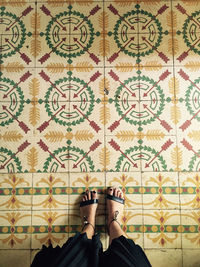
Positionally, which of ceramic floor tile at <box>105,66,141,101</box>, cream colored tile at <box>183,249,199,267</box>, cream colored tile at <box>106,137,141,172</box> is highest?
ceramic floor tile at <box>105,66,141,101</box>

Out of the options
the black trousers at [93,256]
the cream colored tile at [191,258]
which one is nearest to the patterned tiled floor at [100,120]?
the cream colored tile at [191,258]

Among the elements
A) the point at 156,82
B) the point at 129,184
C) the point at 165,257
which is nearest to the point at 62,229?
the point at 129,184

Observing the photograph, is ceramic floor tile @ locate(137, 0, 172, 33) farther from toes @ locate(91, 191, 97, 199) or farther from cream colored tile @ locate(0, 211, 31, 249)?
cream colored tile @ locate(0, 211, 31, 249)

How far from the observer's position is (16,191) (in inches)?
44.4

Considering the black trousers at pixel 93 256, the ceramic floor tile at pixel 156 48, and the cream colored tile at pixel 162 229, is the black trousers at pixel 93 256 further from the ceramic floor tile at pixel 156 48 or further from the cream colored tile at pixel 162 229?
the ceramic floor tile at pixel 156 48

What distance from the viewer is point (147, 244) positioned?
111 cm

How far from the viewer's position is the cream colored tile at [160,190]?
112 centimetres

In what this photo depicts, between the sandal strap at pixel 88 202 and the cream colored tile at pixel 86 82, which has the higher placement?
the cream colored tile at pixel 86 82

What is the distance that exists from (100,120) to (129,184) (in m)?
0.36

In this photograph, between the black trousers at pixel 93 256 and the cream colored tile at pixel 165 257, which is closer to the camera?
the black trousers at pixel 93 256

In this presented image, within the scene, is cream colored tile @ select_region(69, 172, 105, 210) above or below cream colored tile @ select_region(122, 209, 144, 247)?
above

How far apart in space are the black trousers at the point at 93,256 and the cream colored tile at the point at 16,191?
10.7 inches

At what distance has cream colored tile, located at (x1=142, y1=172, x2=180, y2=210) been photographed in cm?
112

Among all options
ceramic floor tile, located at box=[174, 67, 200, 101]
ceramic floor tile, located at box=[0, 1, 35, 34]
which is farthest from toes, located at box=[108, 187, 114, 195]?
ceramic floor tile, located at box=[0, 1, 35, 34]
